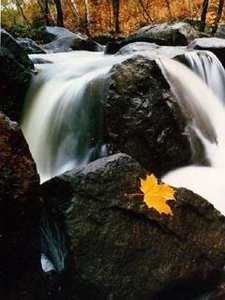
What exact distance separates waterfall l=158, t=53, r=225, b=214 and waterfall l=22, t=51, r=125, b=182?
86 cm

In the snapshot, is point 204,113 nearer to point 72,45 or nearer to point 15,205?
point 15,205

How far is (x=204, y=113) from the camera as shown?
5551mm

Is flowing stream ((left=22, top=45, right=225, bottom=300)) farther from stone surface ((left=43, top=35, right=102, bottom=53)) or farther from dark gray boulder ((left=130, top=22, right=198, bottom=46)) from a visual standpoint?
stone surface ((left=43, top=35, right=102, bottom=53))

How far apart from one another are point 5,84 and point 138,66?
1828 millimetres

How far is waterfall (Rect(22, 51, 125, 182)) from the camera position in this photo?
15.9 feet

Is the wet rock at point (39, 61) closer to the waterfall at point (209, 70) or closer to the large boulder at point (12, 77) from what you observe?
the large boulder at point (12, 77)

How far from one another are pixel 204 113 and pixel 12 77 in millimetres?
2457

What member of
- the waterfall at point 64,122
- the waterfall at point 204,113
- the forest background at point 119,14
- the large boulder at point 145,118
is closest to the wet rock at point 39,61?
the waterfall at point 64,122

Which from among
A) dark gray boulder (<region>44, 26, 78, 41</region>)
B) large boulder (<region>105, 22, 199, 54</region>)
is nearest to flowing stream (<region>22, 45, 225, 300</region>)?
large boulder (<region>105, 22, 199, 54</region>)

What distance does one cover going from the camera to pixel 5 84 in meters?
5.64

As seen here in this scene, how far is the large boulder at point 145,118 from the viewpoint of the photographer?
453cm

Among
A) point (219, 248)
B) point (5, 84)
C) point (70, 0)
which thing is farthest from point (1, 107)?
point (70, 0)

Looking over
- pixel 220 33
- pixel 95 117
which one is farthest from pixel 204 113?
pixel 220 33

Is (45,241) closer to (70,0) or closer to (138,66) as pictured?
(138,66)
